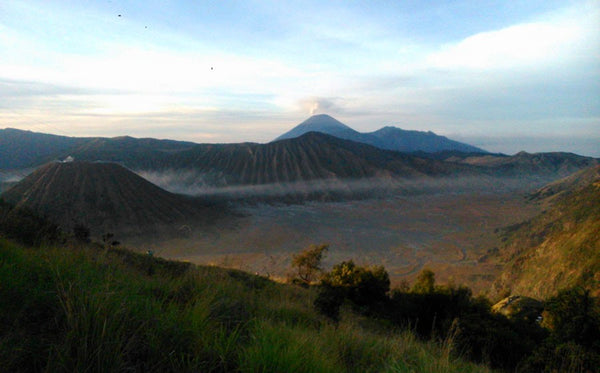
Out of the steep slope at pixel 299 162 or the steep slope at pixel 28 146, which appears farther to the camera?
the steep slope at pixel 28 146

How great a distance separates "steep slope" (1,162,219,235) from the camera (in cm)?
4228

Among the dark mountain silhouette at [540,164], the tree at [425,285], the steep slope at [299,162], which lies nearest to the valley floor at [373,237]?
the tree at [425,285]

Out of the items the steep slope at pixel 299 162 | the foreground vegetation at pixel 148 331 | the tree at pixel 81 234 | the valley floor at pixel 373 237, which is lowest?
the valley floor at pixel 373 237

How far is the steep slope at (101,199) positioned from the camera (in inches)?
1665

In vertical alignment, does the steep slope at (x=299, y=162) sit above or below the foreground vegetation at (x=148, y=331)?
above

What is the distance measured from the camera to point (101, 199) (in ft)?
152

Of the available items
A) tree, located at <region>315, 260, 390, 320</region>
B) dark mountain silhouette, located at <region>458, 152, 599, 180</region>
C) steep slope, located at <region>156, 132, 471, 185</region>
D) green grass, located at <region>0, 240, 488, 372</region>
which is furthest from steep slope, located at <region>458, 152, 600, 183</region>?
green grass, located at <region>0, 240, 488, 372</region>

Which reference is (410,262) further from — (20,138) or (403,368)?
(20,138)

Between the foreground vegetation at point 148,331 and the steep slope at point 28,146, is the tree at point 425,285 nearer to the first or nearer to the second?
the foreground vegetation at point 148,331

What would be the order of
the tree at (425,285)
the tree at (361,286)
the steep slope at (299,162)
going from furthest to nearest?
the steep slope at (299,162) → the tree at (361,286) → the tree at (425,285)

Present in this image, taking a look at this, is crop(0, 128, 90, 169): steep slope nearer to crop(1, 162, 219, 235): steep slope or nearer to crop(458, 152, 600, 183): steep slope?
crop(1, 162, 219, 235): steep slope

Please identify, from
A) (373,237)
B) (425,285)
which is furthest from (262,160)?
(425,285)

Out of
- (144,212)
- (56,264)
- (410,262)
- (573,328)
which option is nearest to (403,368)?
(56,264)

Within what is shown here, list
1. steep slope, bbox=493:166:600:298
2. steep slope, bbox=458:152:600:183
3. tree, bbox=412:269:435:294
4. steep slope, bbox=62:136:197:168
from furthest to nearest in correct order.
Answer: steep slope, bbox=458:152:600:183 < steep slope, bbox=62:136:197:168 < steep slope, bbox=493:166:600:298 < tree, bbox=412:269:435:294
